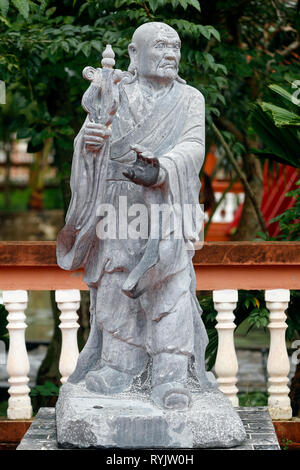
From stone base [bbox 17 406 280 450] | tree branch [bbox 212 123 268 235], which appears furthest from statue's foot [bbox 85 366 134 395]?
tree branch [bbox 212 123 268 235]

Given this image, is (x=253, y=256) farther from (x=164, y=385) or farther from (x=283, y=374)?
(x=164, y=385)

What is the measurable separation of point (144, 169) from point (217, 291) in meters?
1.35

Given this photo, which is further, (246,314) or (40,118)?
(40,118)

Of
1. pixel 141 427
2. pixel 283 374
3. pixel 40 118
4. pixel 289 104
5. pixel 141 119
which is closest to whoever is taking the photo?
pixel 141 427

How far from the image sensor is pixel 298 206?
6.75m

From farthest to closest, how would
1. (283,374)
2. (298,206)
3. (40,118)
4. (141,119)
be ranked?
(40,118), (298,206), (283,374), (141,119)

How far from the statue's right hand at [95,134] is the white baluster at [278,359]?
5.53 ft

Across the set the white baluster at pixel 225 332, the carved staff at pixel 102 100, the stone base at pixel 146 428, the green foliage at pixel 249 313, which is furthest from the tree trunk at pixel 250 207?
the stone base at pixel 146 428

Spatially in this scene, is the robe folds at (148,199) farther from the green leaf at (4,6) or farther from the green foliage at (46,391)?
the green foliage at (46,391)

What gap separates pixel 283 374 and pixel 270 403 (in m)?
0.20

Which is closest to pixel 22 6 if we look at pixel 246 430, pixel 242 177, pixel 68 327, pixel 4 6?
pixel 4 6

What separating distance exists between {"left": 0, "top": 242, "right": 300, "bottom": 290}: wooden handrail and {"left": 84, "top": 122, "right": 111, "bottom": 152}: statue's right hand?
117 centimetres

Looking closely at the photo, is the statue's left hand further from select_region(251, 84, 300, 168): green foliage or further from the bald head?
select_region(251, 84, 300, 168): green foliage

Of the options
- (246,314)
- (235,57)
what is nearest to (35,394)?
(246,314)
